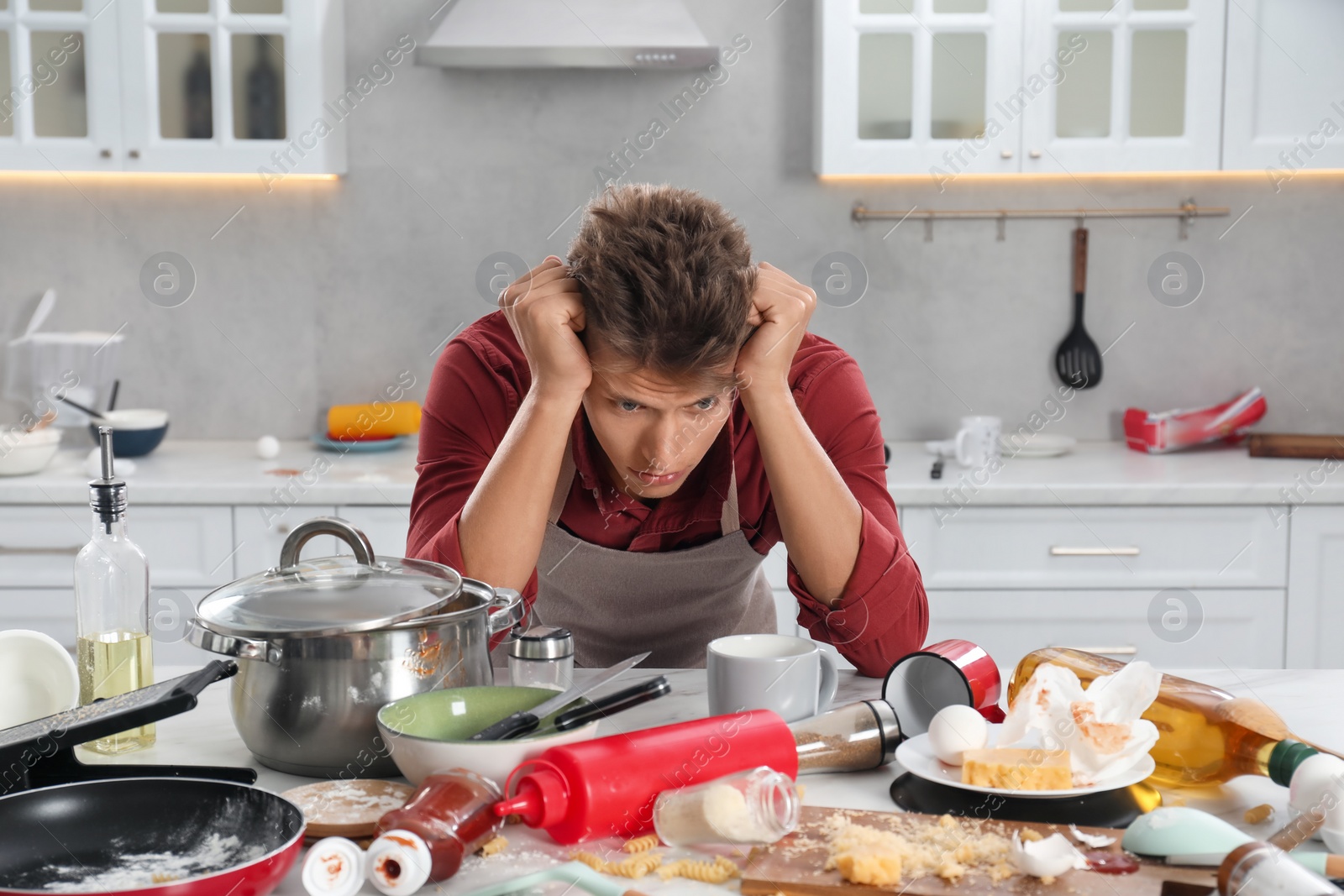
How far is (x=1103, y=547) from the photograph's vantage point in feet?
8.25

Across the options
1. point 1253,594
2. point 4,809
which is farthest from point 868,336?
point 4,809

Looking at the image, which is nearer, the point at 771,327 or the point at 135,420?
the point at 771,327

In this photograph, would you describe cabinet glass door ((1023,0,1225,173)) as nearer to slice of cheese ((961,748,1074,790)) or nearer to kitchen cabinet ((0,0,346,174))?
kitchen cabinet ((0,0,346,174))

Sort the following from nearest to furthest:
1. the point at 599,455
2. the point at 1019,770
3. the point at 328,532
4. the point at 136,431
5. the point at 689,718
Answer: the point at 1019,770 → the point at 328,532 → the point at 689,718 → the point at 599,455 → the point at 136,431

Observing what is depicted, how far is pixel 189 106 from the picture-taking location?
2.74 meters

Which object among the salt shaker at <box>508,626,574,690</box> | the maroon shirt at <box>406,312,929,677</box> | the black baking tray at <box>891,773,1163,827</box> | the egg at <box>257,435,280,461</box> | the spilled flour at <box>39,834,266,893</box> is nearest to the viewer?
the spilled flour at <box>39,834,266,893</box>

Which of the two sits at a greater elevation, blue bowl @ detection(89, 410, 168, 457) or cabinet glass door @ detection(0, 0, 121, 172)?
cabinet glass door @ detection(0, 0, 121, 172)

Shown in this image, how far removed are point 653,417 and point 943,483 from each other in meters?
1.37

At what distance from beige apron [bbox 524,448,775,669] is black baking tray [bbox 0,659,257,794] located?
0.71m

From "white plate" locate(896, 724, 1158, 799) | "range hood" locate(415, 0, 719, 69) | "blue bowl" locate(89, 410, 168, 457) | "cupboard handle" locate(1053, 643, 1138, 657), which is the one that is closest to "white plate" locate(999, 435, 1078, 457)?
"cupboard handle" locate(1053, 643, 1138, 657)

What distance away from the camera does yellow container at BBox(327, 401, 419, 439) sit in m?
2.92

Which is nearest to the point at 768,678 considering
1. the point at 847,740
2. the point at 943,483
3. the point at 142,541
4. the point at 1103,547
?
the point at 847,740

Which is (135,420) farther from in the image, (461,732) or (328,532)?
(461,732)

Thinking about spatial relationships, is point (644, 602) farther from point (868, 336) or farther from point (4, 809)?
point (868, 336)
